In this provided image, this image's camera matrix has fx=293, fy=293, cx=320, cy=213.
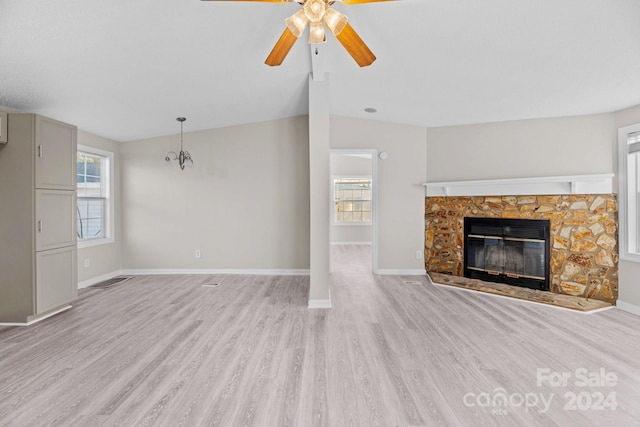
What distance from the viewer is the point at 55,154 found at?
328 cm

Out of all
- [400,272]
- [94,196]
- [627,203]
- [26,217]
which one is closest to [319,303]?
[400,272]

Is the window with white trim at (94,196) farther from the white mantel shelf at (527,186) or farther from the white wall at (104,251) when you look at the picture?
the white mantel shelf at (527,186)

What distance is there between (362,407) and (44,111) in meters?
4.62

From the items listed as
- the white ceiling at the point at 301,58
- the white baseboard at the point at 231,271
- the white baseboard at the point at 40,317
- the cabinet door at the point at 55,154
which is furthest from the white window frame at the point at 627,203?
the white baseboard at the point at 40,317

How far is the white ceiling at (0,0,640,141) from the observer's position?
86.8 inches

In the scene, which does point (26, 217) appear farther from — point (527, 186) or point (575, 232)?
point (575, 232)

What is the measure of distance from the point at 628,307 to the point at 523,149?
2.35 metres

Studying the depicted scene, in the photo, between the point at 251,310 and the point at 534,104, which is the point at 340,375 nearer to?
the point at 251,310

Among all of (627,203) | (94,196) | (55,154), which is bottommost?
(627,203)

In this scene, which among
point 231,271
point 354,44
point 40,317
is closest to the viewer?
point 354,44

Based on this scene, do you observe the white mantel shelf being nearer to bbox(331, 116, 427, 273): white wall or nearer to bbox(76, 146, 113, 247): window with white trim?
bbox(331, 116, 427, 273): white wall

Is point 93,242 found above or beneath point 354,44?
beneath

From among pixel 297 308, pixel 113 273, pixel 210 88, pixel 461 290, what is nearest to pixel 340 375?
pixel 297 308

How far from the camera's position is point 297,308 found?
11.6ft
